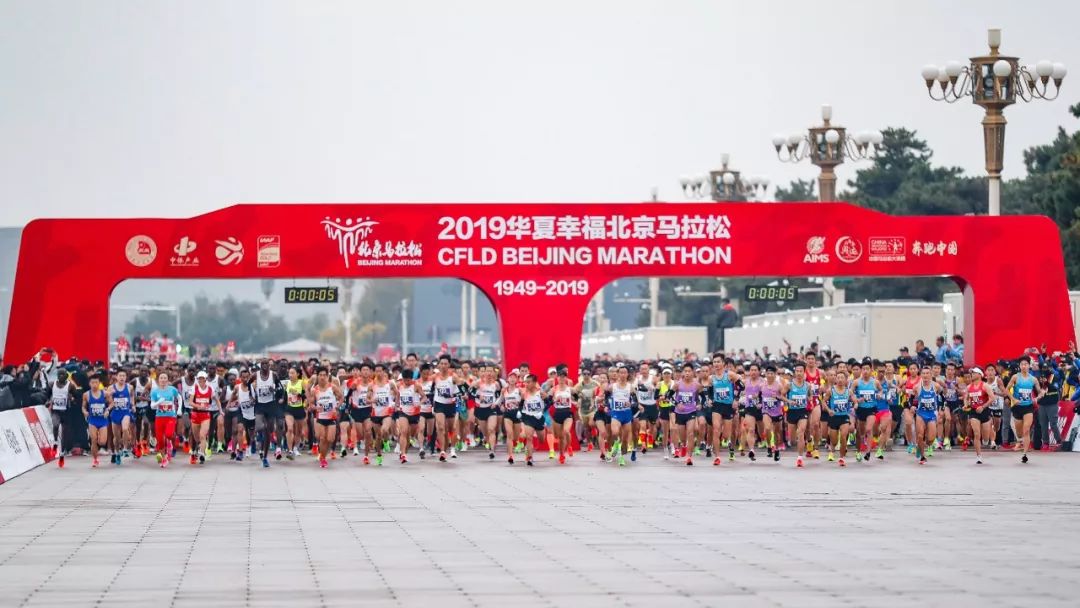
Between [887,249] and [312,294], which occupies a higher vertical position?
[887,249]

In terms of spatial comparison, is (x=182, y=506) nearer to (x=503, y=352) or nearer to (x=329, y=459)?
(x=329, y=459)

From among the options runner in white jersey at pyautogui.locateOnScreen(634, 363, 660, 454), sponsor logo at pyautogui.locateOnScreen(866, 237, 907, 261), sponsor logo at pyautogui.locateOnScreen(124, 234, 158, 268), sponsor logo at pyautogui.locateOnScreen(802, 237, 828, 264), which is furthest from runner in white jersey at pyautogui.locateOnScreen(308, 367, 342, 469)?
sponsor logo at pyautogui.locateOnScreen(866, 237, 907, 261)

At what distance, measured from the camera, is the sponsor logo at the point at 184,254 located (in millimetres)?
37562

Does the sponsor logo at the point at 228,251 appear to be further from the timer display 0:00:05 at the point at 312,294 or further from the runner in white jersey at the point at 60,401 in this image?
the runner in white jersey at the point at 60,401

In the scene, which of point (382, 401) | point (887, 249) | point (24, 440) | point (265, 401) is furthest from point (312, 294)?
point (887, 249)

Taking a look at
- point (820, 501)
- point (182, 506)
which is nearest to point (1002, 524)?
point (820, 501)

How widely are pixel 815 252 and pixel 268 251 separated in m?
11.4

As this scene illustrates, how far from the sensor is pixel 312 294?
A: 37562 mm

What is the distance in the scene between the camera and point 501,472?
29.6 meters

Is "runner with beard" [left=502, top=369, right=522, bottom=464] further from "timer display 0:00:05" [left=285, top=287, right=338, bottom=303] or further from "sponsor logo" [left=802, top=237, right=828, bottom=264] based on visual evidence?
"sponsor logo" [left=802, top=237, right=828, bottom=264]

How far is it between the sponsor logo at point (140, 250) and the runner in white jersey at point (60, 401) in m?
4.54

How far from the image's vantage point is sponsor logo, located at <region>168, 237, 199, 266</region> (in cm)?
3756

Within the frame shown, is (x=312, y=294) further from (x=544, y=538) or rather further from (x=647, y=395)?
(x=544, y=538)

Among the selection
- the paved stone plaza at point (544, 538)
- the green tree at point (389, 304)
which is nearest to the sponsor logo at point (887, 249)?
the paved stone plaza at point (544, 538)
